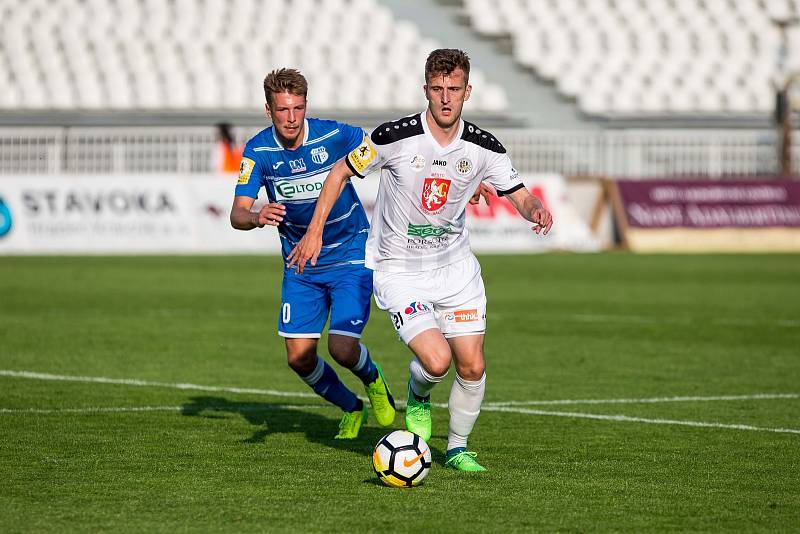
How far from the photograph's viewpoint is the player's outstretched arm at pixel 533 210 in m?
6.54

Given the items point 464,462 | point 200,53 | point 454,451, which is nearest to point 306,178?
point 454,451

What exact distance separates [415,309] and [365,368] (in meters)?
1.28

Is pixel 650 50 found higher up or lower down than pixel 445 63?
higher up

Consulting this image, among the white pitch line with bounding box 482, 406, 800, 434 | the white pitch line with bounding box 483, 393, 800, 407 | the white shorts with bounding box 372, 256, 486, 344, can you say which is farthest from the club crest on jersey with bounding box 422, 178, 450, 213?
the white pitch line with bounding box 483, 393, 800, 407

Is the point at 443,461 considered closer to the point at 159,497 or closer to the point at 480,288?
the point at 480,288

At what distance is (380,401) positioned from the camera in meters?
7.98

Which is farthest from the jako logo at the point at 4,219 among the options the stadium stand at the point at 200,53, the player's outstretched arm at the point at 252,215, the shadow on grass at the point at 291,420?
the player's outstretched arm at the point at 252,215

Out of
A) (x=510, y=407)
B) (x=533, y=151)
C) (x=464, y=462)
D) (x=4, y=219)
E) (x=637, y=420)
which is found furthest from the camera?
(x=533, y=151)

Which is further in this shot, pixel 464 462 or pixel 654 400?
pixel 654 400

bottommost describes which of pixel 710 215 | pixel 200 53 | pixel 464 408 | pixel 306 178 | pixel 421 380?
pixel 710 215

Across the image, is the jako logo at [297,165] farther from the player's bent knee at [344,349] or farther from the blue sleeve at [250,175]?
the player's bent knee at [344,349]

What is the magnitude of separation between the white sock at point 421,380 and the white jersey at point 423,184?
20.5 inches

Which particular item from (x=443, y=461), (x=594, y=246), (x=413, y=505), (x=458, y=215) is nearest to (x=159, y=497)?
(x=413, y=505)

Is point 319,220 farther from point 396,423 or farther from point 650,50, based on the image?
point 650,50
